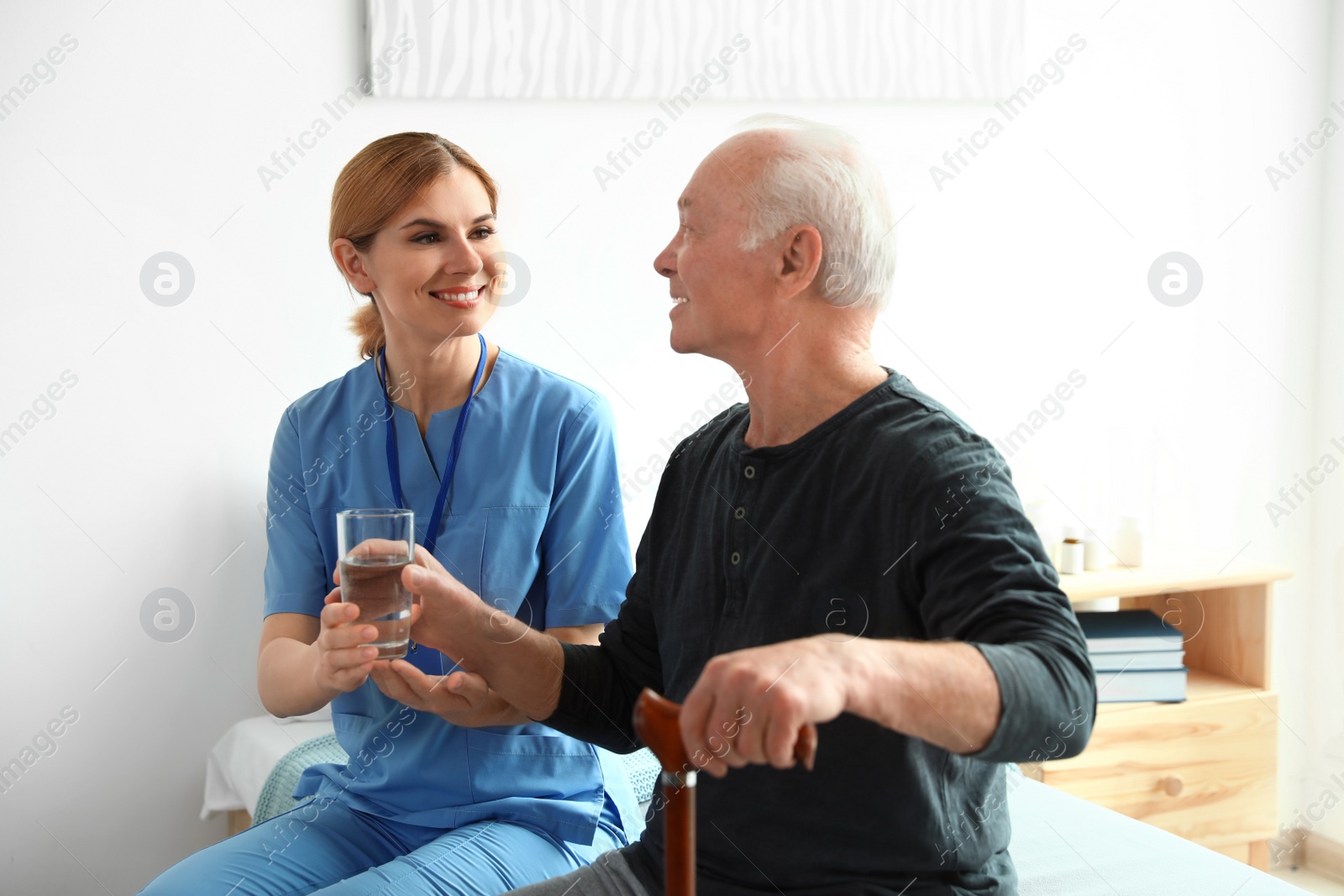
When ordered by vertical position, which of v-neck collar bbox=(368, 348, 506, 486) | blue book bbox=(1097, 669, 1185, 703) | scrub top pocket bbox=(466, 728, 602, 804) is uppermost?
v-neck collar bbox=(368, 348, 506, 486)

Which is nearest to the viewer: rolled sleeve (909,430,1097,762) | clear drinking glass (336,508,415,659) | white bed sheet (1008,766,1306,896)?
rolled sleeve (909,430,1097,762)

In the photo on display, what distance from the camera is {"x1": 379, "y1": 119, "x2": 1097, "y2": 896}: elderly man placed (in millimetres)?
926

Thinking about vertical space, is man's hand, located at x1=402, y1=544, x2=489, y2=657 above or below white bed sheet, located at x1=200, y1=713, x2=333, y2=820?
above

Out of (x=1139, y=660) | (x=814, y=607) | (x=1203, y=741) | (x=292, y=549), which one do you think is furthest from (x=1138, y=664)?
(x=292, y=549)

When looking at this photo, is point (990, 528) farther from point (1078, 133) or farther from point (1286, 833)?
point (1286, 833)

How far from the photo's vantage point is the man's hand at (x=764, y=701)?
83cm

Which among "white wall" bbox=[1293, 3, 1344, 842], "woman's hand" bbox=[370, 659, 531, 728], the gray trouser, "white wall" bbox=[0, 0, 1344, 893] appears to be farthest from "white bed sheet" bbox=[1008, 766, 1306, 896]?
"white wall" bbox=[1293, 3, 1344, 842]

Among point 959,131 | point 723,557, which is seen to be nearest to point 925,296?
point 959,131

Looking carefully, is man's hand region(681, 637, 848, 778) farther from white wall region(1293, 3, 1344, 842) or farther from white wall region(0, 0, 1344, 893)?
white wall region(1293, 3, 1344, 842)

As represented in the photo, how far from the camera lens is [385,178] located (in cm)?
167

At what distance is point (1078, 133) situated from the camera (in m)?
3.07

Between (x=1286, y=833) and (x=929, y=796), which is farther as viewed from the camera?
(x=1286, y=833)

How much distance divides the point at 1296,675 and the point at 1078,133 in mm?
1721

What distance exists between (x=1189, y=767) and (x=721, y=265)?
2.07 meters
